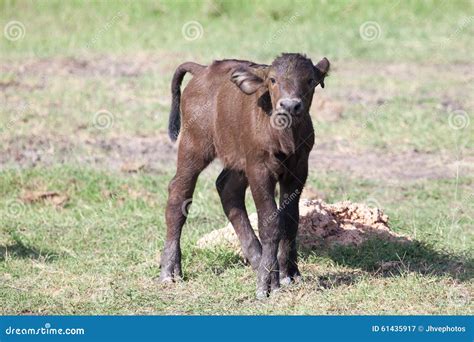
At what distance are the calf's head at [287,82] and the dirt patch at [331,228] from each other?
170 cm

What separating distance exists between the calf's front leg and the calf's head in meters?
0.50

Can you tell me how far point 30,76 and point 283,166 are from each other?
9268 millimetres

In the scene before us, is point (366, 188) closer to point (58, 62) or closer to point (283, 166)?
point (283, 166)

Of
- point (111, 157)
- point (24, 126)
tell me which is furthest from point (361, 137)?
point (24, 126)

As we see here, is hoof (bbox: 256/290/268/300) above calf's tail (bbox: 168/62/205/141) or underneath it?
underneath

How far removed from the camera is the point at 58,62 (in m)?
17.3

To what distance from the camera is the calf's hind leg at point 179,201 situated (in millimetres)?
8539
